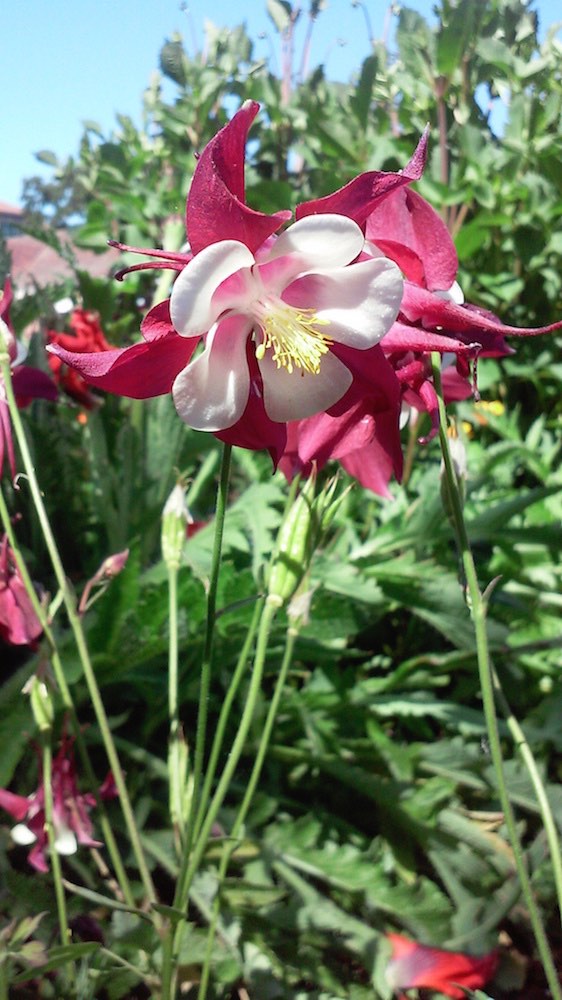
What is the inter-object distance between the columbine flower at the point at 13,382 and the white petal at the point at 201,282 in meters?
0.15

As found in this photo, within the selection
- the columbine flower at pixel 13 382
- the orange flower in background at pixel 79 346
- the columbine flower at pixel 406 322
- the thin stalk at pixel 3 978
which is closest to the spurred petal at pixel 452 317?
the columbine flower at pixel 406 322

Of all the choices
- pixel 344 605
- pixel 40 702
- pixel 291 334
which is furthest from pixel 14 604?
pixel 344 605

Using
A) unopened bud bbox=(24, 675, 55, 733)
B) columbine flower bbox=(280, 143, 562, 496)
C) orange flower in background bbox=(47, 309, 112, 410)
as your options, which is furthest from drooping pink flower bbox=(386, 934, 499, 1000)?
orange flower in background bbox=(47, 309, 112, 410)

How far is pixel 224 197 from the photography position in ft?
1.16

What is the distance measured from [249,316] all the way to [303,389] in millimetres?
49

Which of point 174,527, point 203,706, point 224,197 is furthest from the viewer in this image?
point 174,527

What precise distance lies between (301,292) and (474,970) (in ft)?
2.19

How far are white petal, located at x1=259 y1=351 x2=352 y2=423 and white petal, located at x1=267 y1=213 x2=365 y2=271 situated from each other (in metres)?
0.05

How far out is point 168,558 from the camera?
628 millimetres

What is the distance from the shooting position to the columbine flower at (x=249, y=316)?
0.36 m

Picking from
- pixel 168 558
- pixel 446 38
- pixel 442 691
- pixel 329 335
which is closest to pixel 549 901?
pixel 442 691

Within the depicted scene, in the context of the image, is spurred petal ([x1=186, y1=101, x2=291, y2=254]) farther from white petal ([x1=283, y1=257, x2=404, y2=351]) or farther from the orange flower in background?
the orange flower in background

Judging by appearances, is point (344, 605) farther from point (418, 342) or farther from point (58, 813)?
point (418, 342)

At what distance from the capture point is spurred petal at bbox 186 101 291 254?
34 centimetres
